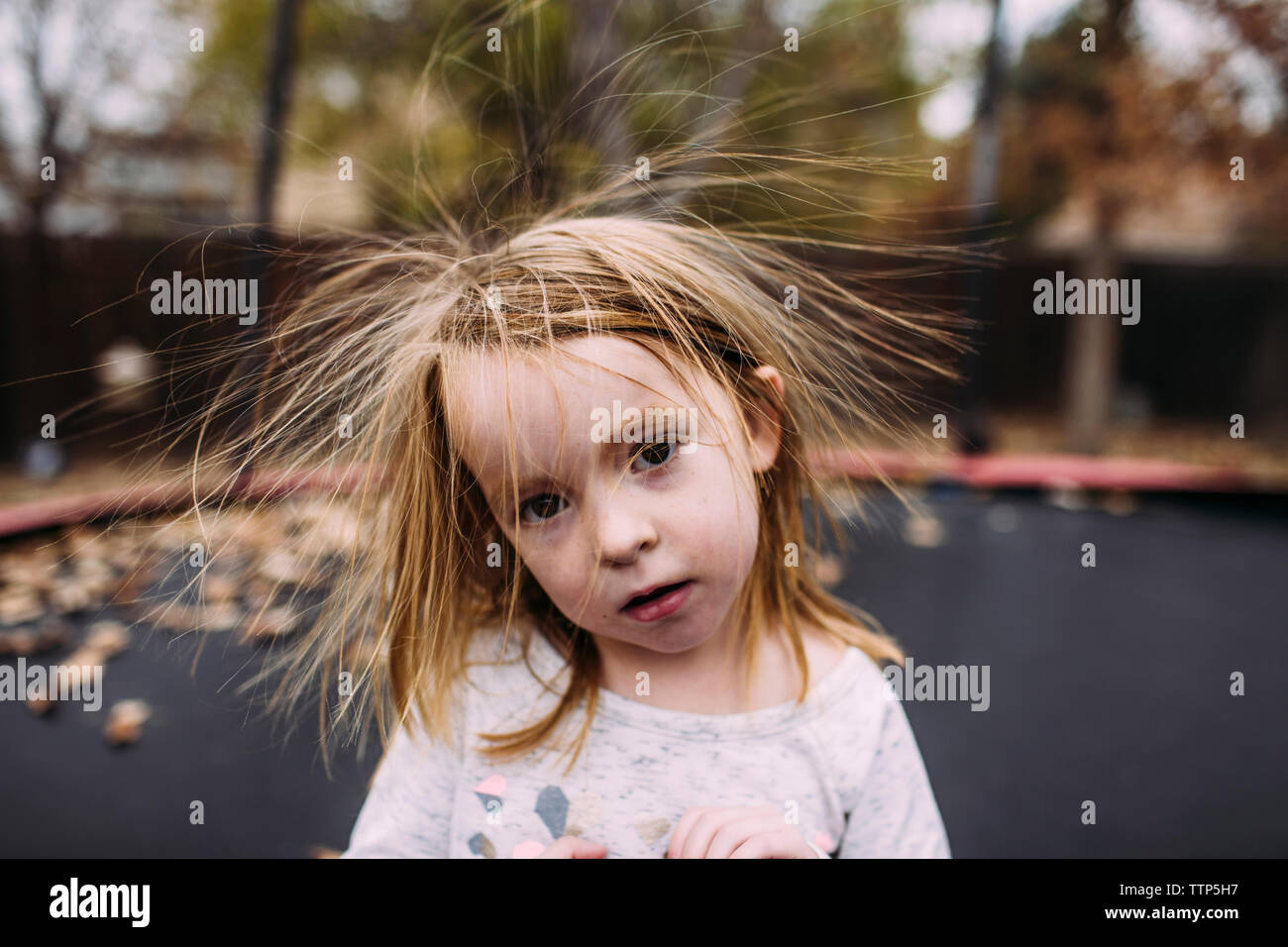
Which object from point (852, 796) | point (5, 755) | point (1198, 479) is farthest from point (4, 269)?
point (1198, 479)

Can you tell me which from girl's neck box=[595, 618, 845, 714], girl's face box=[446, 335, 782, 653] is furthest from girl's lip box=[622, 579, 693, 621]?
girl's neck box=[595, 618, 845, 714]

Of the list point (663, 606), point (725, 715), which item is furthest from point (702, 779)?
point (663, 606)

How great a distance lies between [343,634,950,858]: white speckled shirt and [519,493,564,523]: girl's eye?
178mm

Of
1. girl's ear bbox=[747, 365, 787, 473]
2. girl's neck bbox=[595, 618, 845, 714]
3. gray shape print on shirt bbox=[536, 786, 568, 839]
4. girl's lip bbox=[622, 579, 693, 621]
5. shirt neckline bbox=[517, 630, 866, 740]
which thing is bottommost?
gray shape print on shirt bbox=[536, 786, 568, 839]

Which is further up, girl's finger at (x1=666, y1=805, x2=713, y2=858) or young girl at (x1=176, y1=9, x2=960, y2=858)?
young girl at (x1=176, y1=9, x2=960, y2=858)

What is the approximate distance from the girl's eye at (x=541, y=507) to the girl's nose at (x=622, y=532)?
42 millimetres

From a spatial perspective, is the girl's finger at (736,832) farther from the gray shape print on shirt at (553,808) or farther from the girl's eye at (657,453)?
the girl's eye at (657,453)

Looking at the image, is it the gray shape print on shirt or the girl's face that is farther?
the gray shape print on shirt

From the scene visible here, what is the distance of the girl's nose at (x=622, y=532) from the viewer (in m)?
0.52

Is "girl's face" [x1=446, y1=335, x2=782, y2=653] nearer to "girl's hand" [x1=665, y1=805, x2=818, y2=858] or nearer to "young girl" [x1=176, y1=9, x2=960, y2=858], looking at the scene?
"young girl" [x1=176, y1=9, x2=960, y2=858]

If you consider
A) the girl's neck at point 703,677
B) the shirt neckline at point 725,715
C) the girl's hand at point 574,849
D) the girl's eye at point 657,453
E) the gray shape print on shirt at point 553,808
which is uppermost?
the girl's eye at point 657,453

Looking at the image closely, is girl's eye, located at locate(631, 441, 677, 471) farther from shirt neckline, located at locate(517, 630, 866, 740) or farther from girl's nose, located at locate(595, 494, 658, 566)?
shirt neckline, located at locate(517, 630, 866, 740)

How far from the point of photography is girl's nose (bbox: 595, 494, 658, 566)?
0.52 meters

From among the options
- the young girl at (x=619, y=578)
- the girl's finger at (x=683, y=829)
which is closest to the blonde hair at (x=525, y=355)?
the young girl at (x=619, y=578)
